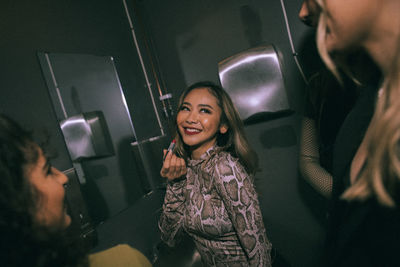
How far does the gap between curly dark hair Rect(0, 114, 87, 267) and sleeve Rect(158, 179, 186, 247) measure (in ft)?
2.28

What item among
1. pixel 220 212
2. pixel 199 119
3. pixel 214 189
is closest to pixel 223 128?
pixel 199 119

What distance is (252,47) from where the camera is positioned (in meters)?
→ 1.32

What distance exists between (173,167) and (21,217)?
762 mm

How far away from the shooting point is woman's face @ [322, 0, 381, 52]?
1.47ft

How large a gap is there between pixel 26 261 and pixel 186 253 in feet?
3.58

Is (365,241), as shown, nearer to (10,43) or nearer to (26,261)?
(26,261)

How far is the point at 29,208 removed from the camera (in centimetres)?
50

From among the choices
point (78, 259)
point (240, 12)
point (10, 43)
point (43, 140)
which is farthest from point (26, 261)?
point (240, 12)

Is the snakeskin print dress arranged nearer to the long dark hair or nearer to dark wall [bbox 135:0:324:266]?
the long dark hair

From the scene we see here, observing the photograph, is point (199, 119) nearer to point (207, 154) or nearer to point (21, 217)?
point (207, 154)

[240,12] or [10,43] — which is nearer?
[10,43]

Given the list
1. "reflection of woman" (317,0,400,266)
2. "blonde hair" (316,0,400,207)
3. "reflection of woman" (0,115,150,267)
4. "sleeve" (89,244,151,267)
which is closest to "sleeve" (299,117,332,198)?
"reflection of woman" (317,0,400,266)

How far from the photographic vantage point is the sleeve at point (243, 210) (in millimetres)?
986

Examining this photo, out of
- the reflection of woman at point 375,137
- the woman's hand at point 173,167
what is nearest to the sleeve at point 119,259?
the woman's hand at point 173,167
